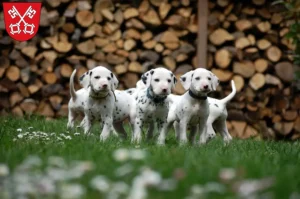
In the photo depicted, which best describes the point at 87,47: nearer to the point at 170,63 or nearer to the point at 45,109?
the point at 45,109

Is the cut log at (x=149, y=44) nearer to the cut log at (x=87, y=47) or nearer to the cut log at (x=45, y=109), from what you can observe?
the cut log at (x=87, y=47)

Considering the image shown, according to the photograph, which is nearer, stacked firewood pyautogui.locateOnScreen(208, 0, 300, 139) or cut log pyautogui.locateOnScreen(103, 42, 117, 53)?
stacked firewood pyautogui.locateOnScreen(208, 0, 300, 139)

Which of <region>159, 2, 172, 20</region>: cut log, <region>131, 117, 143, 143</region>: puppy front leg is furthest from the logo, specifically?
<region>131, 117, 143, 143</region>: puppy front leg

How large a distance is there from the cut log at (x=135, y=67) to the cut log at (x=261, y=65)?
1.72 metres

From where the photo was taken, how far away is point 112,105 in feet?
17.1

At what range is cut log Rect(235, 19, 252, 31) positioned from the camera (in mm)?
8234

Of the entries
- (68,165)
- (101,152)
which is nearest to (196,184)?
(68,165)

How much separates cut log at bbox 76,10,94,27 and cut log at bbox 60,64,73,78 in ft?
2.22

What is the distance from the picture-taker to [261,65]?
8.16 metres

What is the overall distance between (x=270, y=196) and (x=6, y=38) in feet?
22.2

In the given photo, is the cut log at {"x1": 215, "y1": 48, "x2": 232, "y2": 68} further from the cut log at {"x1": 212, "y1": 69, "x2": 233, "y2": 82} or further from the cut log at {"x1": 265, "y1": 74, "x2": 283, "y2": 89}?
the cut log at {"x1": 265, "y1": 74, "x2": 283, "y2": 89}

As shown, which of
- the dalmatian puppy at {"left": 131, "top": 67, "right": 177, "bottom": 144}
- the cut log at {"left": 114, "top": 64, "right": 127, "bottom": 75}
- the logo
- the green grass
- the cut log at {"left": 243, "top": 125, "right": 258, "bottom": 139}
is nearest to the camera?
the green grass

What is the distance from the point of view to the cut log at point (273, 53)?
8.16 meters

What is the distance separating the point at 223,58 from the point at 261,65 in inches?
22.7
